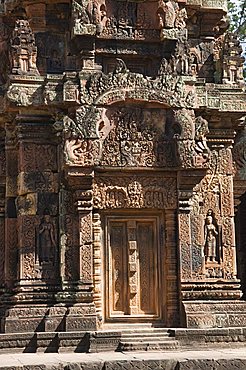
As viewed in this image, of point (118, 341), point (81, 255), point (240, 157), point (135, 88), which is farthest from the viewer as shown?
point (240, 157)

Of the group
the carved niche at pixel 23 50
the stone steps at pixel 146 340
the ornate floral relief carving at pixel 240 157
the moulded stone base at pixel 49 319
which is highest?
the carved niche at pixel 23 50

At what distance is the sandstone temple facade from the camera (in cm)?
1256

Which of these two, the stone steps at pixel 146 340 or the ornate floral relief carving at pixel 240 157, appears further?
the ornate floral relief carving at pixel 240 157

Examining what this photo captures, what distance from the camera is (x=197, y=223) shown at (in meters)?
13.3

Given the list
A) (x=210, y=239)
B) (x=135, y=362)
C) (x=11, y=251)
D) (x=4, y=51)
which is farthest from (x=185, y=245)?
(x=4, y=51)

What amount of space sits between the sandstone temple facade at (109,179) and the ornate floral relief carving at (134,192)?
0.02 metres

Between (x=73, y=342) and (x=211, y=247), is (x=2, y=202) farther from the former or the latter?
(x=211, y=247)

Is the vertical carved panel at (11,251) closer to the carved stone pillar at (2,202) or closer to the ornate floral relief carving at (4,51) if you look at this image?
the carved stone pillar at (2,202)

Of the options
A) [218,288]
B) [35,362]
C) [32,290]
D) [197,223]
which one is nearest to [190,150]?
[197,223]

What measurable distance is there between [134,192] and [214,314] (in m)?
2.42

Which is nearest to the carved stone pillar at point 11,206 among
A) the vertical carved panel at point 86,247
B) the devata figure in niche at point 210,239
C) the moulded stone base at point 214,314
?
the vertical carved panel at point 86,247

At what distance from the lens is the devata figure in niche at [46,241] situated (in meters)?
12.8

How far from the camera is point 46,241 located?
12.8m

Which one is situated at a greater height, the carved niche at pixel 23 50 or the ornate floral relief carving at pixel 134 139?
the carved niche at pixel 23 50
